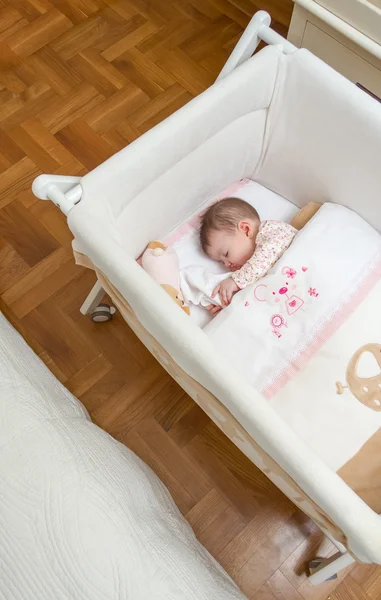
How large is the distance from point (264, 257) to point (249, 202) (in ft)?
0.67

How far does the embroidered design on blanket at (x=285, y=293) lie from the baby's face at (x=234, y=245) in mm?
113

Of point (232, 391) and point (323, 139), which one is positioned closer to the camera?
point (232, 391)

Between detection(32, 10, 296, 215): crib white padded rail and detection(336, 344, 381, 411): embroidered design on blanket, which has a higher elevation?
detection(32, 10, 296, 215): crib white padded rail

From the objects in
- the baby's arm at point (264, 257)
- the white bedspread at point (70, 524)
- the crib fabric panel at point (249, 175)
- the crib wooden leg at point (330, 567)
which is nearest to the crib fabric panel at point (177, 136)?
the crib fabric panel at point (249, 175)

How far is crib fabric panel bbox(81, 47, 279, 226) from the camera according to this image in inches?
36.1

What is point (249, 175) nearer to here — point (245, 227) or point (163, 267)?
point (245, 227)

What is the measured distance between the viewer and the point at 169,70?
5.86 ft

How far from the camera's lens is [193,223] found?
1242 mm

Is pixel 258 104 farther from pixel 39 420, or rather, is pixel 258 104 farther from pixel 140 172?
pixel 39 420

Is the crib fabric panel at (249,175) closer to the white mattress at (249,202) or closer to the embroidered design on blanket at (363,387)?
the white mattress at (249,202)

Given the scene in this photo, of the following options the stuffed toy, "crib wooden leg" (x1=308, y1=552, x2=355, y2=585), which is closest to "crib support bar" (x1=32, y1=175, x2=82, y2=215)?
the stuffed toy

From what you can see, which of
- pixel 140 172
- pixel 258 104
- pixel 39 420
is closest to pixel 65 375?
pixel 39 420

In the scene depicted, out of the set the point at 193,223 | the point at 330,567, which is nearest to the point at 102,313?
the point at 193,223

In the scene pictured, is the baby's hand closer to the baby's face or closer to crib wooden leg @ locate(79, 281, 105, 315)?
the baby's face
